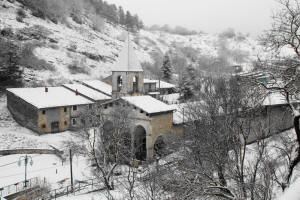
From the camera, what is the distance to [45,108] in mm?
Answer: 30156

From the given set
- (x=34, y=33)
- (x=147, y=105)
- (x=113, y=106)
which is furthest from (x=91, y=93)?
(x=34, y=33)

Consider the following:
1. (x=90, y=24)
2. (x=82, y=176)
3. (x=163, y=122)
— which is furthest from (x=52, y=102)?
(x=90, y=24)

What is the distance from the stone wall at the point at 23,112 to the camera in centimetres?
3002

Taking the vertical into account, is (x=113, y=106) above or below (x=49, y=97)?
below

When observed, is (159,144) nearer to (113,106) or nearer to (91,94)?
(113,106)

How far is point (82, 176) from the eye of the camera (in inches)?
896

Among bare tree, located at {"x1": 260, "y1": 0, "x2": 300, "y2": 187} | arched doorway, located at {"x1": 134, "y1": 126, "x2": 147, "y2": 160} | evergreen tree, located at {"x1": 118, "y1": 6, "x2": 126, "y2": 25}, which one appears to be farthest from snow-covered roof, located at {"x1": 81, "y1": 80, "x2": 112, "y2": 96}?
evergreen tree, located at {"x1": 118, "y1": 6, "x2": 126, "y2": 25}

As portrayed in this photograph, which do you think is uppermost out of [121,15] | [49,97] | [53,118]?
[121,15]

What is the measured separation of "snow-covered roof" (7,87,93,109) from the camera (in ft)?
101

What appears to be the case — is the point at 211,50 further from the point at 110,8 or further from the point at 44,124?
the point at 44,124

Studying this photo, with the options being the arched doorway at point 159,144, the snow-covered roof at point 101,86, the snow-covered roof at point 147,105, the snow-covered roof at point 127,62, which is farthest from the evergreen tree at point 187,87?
the arched doorway at point 159,144

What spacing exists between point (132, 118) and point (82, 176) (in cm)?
747

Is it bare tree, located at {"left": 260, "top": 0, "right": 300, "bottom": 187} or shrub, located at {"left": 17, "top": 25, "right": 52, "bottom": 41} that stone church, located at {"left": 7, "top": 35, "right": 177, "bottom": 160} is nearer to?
bare tree, located at {"left": 260, "top": 0, "right": 300, "bottom": 187}

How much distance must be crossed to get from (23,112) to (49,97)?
3565 mm
